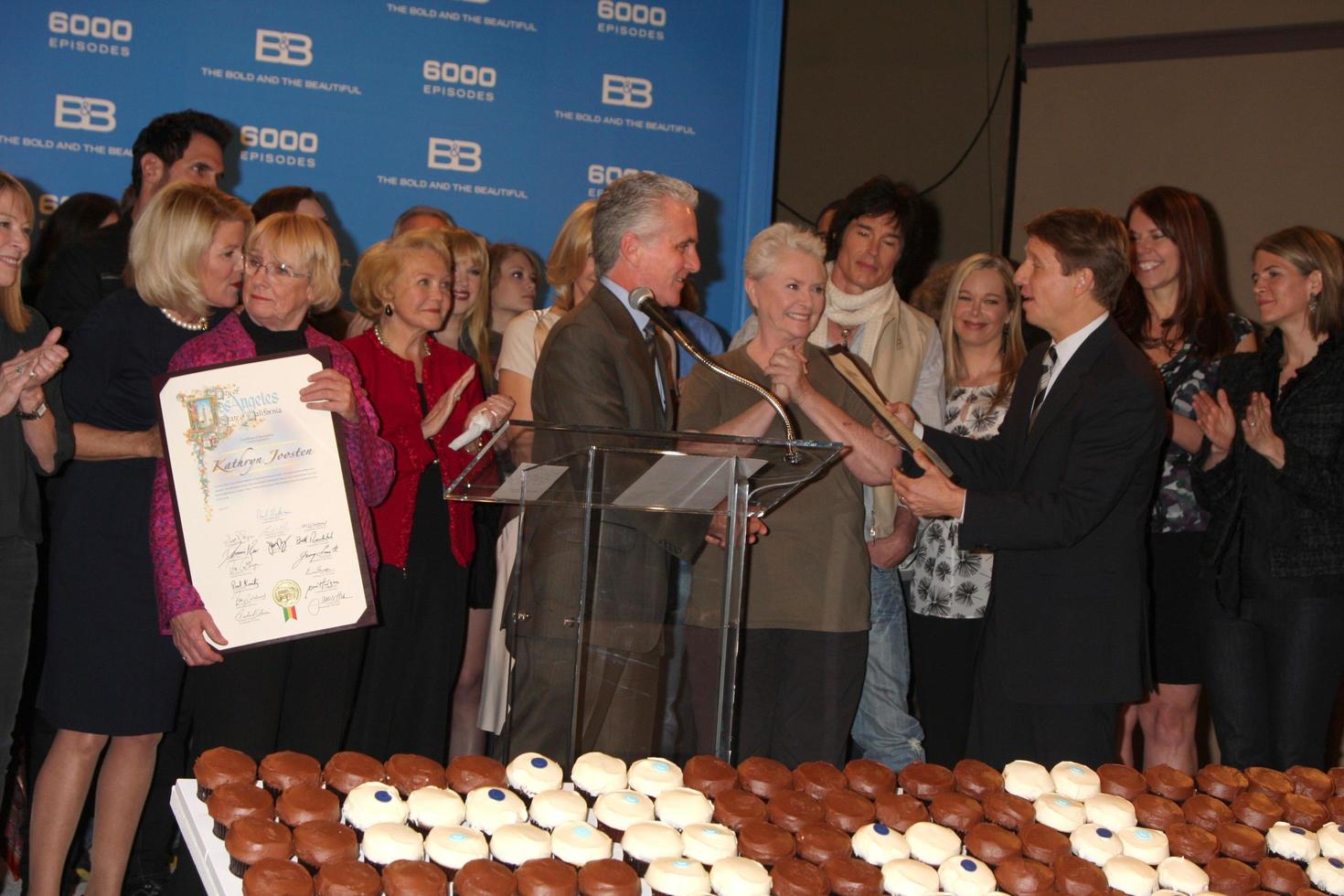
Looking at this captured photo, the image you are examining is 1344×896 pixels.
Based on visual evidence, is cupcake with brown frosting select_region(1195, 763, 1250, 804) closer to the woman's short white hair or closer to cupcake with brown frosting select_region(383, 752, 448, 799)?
cupcake with brown frosting select_region(383, 752, 448, 799)

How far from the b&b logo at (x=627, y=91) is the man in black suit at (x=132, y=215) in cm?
163

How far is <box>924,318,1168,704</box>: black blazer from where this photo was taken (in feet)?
8.93

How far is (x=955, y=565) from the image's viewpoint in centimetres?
361

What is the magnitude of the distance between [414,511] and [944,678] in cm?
153

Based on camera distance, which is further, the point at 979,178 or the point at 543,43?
the point at 979,178

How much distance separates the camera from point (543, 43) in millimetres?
4832

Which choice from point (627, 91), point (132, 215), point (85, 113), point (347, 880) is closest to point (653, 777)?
point (347, 880)

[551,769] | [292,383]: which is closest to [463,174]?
[292,383]

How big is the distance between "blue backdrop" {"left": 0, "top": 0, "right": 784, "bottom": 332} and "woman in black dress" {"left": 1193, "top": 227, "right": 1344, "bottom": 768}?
206 centimetres

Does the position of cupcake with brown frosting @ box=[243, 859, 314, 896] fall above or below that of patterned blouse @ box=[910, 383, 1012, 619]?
below

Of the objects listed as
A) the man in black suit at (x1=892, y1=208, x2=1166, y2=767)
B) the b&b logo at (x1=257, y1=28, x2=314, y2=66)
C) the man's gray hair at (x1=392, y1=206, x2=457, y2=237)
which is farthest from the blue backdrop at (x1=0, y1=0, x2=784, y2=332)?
the man in black suit at (x1=892, y1=208, x2=1166, y2=767)

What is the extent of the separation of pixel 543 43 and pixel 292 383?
2645 mm

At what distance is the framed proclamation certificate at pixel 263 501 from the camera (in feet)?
8.29

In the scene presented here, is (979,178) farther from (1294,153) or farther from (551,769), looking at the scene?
(551,769)
